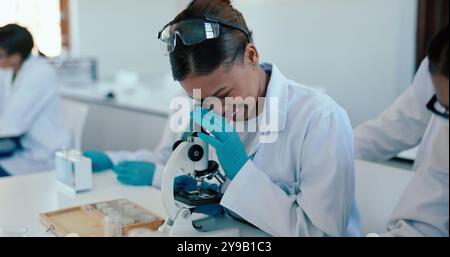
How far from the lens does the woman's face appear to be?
0.91 meters

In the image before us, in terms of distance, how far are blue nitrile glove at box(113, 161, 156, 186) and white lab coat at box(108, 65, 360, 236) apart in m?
0.42

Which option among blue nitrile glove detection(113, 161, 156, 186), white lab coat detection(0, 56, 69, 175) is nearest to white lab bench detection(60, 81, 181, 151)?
white lab coat detection(0, 56, 69, 175)

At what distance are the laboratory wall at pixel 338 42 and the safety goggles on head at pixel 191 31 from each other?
0.42ft

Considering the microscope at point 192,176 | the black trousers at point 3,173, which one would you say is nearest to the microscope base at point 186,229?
the microscope at point 192,176

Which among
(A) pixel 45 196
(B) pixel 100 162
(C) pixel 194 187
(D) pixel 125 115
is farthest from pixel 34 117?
(C) pixel 194 187

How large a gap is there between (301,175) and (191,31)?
1.10 feet

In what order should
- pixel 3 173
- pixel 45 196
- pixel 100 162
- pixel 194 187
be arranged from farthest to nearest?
pixel 3 173 → pixel 100 162 → pixel 45 196 → pixel 194 187

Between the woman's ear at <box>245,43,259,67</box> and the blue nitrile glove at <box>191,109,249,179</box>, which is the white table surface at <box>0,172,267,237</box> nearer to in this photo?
the blue nitrile glove at <box>191,109,249,179</box>

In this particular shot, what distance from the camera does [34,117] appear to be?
212 centimetres

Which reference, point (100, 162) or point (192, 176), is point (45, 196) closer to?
point (100, 162)

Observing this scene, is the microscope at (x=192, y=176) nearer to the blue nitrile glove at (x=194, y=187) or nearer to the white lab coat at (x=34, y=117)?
the blue nitrile glove at (x=194, y=187)

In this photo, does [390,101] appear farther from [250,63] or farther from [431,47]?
[431,47]

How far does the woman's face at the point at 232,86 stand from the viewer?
0.91 meters
